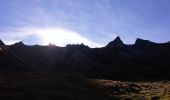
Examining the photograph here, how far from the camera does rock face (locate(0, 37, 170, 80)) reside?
89344mm

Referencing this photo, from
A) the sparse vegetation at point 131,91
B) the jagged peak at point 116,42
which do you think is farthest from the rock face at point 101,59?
the sparse vegetation at point 131,91

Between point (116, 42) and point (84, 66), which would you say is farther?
point (116, 42)

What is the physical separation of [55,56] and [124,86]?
152 ft

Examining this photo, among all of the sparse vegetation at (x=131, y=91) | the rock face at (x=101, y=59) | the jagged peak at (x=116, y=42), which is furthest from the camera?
the jagged peak at (x=116, y=42)

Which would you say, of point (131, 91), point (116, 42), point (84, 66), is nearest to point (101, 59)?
point (84, 66)

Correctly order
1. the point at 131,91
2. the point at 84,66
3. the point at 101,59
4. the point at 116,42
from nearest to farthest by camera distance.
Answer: the point at 131,91, the point at 84,66, the point at 101,59, the point at 116,42

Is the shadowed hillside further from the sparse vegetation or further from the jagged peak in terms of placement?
the sparse vegetation

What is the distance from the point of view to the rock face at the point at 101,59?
89.3m

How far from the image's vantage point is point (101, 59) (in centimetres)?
10269

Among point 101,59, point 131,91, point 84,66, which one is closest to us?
point 131,91

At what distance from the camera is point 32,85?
5597 centimetres

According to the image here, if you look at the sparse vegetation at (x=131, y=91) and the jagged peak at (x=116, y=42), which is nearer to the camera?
the sparse vegetation at (x=131, y=91)

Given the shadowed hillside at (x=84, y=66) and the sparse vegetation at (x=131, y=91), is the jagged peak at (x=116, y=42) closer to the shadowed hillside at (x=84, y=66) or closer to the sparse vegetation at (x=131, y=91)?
the shadowed hillside at (x=84, y=66)

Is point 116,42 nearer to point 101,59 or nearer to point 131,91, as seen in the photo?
point 101,59
